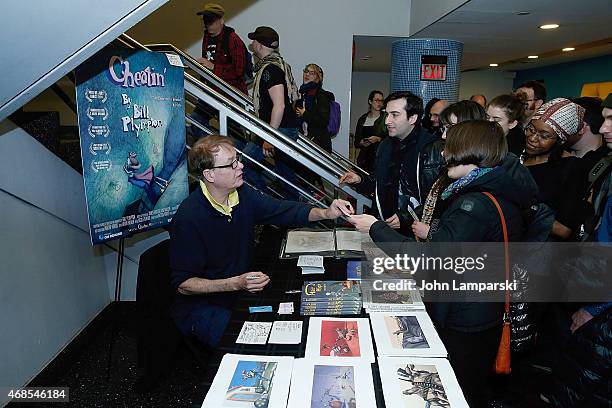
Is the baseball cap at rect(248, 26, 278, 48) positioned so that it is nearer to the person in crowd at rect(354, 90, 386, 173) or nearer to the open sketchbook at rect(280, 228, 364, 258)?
the open sketchbook at rect(280, 228, 364, 258)

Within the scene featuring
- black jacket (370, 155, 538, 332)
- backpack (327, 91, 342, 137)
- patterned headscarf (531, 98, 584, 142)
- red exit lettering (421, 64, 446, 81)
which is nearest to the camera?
black jacket (370, 155, 538, 332)

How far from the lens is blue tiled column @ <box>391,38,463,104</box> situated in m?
5.01

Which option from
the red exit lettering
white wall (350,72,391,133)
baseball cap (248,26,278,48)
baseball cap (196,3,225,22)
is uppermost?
white wall (350,72,391,133)

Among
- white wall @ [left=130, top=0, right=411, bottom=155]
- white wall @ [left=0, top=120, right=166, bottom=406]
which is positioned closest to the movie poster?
white wall @ [left=0, top=120, right=166, bottom=406]

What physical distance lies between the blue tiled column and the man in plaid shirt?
1.94 metres

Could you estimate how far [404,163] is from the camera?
249 cm

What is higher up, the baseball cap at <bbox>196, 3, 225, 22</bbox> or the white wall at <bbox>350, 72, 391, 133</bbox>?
the white wall at <bbox>350, 72, 391, 133</bbox>

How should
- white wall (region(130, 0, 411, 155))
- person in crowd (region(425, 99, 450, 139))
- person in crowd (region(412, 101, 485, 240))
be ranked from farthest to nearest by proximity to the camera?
white wall (region(130, 0, 411, 155)), person in crowd (region(425, 99, 450, 139)), person in crowd (region(412, 101, 485, 240))

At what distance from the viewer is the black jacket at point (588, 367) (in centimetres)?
162

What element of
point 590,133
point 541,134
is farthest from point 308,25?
point 590,133

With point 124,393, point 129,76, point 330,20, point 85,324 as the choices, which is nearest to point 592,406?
point 124,393

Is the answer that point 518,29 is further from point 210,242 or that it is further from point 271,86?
point 210,242

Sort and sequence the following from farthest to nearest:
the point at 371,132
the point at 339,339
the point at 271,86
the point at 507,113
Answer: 1. the point at 371,132
2. the point at 271,86
3. the point at 507,113
4. the point at 339,339

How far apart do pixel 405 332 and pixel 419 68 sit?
4248mm
